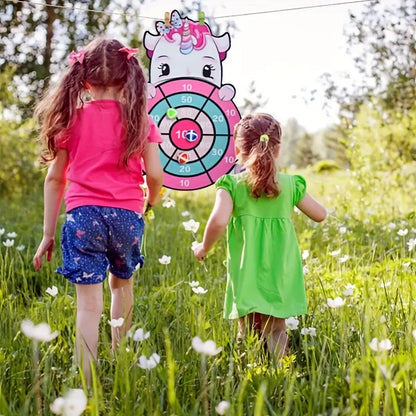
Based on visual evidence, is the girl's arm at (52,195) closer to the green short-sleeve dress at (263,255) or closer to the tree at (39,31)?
the green short-sleeve dress at (263,255)

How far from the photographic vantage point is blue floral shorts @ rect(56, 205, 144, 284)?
2234mm

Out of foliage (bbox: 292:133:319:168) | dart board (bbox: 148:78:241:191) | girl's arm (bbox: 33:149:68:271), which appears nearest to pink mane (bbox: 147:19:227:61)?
dart board (bbox: 148:78:241:191)

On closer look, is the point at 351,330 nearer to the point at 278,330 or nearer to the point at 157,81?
the point at 278,330

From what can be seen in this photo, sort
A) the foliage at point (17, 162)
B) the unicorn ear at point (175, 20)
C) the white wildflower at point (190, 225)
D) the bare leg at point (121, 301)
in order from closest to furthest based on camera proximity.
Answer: the bare leg at point (121, 301) < the unicorn ear at point (175, 20) < the white wildflower at point (190, 225) < the foliage at point (17, 162)

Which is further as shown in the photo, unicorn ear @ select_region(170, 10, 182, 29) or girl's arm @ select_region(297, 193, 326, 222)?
unicorn ear @ select_region(170, 10, 182, 29)

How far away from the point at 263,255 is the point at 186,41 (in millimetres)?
1026

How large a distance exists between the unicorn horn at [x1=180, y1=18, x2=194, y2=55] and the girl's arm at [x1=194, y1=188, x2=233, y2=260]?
2.39 feet

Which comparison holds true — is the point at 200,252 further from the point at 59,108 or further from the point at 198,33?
the point at 198,33

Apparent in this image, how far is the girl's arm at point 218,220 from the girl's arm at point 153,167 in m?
0.23

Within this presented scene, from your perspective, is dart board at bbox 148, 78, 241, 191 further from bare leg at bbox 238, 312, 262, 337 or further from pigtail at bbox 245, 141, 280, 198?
bare leg at bbox 238, 312, 262, 337

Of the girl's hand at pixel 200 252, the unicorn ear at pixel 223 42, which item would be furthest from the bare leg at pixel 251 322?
the unicorn ear at pixel 223 42

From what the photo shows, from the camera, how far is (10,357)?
2236 millimetres

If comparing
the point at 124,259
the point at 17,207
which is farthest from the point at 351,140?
the point at 124,259

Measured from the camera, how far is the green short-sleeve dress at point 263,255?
246 centimetres
